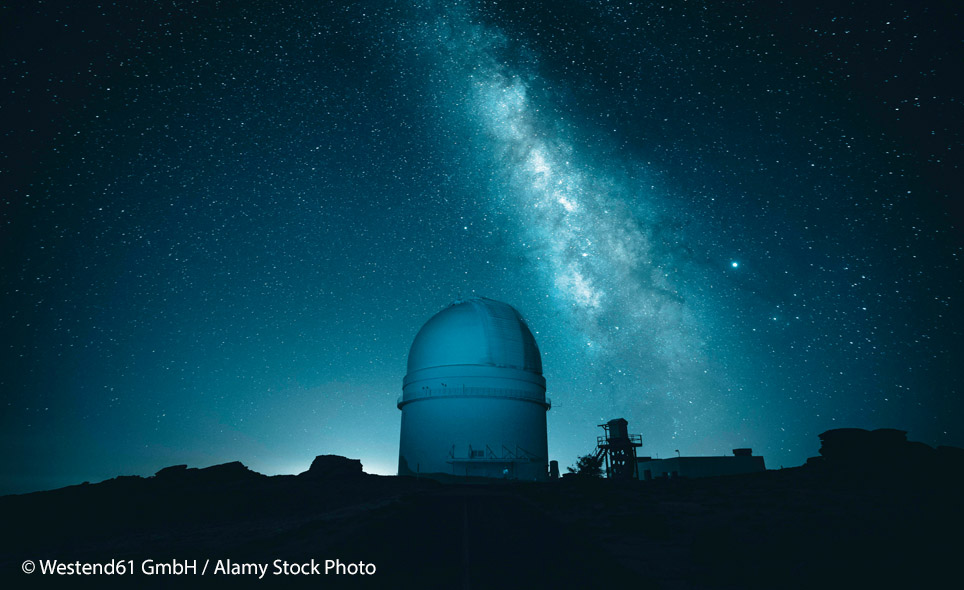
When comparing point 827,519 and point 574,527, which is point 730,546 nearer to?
point 574,527

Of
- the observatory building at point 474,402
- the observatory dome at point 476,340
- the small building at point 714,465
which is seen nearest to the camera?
the observatory building at point 474,402

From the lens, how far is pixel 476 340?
27.7 m

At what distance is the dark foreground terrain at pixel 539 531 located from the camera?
18.6 feet

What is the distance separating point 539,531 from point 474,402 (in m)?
17.9

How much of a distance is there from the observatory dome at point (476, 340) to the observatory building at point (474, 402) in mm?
65

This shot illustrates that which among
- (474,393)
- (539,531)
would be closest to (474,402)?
(474,393)

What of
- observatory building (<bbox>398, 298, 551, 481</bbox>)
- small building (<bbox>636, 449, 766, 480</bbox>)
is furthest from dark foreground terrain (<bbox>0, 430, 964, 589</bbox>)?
small building (<bbox>636, 449, 766, 480</bbox>)

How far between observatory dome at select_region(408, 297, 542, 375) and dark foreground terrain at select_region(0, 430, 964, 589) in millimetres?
10233

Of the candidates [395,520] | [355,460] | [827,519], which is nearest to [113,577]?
[395,520]

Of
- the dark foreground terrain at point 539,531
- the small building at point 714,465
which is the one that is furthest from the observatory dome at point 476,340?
the small building at point 714,465

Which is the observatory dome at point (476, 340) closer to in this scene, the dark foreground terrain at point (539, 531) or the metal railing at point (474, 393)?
the metal railing at point (474, 393)

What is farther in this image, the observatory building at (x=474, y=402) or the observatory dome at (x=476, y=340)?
the observatory dome at (x=476, y=340)

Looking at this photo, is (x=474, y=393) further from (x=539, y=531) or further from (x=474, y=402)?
(x=539, y=531)

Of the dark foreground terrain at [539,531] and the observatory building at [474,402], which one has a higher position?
the observatory building at [474,402]
